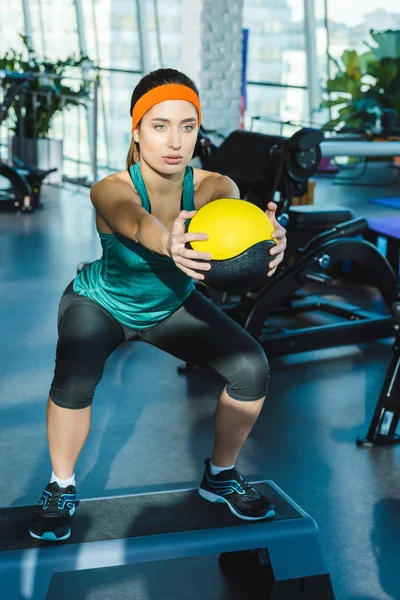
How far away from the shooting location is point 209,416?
287 centimetres

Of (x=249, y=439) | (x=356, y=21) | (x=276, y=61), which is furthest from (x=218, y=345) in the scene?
(x=356, y=21)

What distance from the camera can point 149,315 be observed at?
1860 millimetres

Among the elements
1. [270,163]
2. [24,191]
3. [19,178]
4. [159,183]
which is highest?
[159,183]

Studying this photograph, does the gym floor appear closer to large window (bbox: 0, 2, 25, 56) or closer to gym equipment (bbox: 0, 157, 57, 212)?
gym equipment (bbox: 0, 157, 57, 212)

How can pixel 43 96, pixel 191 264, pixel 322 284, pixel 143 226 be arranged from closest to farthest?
pixel 191 264
pixel 143 226
pixel 322 284
pixel 43 96

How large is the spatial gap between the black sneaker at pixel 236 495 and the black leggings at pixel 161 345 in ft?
0.70

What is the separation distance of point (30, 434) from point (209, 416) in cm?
61

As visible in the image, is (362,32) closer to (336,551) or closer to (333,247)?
(333,247)

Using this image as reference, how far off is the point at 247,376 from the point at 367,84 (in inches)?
330

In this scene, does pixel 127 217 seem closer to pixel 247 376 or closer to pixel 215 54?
pixel 247 376

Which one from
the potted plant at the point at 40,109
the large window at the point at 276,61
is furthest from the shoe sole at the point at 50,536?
the large window at the point at 276,61

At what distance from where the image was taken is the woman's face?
1762 millimetres

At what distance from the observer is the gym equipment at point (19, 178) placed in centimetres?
684

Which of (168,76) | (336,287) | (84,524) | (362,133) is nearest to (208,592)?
(84,524)
